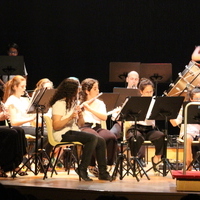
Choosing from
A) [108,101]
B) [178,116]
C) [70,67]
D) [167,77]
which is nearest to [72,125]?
[108,101]

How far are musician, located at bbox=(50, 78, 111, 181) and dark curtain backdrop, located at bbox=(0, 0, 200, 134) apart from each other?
3894 mm

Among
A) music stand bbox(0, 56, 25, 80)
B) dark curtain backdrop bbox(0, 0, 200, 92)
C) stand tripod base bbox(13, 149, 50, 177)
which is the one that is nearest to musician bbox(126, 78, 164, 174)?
stand tripod base bbox(13, 149, 50, 177)

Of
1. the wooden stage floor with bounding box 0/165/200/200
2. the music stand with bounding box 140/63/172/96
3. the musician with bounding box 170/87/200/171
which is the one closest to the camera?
the wooden stage floor with bounding box 0/165/200/200

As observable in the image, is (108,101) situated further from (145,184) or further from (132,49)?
(132,49)

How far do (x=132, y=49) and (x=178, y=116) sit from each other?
10.7ft

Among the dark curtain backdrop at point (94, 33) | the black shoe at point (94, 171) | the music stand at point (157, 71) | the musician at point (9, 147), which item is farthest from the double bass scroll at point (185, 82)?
the musician at point (9, 147)

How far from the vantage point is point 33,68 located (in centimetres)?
1031

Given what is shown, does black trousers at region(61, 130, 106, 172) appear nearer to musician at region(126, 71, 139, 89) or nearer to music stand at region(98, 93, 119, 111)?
music stand at region(98, 93, 119, 111)

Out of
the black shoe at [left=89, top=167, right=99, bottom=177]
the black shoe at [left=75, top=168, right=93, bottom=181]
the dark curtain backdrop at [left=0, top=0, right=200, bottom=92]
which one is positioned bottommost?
the black shoe at [left=89, top=167, right=99, bottom=177]

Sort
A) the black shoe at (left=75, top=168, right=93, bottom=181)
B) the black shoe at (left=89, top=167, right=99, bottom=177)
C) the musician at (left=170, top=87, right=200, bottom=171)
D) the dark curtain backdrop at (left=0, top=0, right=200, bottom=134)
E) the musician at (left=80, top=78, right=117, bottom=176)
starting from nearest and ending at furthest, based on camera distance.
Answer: the black shoe at (left=75, top=168, right=93, bottom=181) → the black shoe at (left=89, top=167, right=99, bottom=177) → the musician at (left=80, top=78, right=117, bottom=176) → the musician at (left=170, top=87, right=200, bottom=171) → the dark curtain backdrop at (left=0, top=0, right=200, bottom=134)

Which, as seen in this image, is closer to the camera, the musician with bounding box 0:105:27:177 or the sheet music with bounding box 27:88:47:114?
the musician with bounding box 0:105:27:177

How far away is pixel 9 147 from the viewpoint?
644 centimetres

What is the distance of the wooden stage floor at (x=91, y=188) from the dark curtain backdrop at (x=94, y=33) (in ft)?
14.0

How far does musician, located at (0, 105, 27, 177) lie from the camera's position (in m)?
6.39
